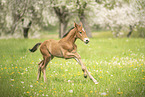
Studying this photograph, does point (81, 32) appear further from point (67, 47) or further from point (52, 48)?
point (52, 48)

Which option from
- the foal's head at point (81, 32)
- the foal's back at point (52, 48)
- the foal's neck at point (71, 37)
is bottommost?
the foal's back at point (52, 48)

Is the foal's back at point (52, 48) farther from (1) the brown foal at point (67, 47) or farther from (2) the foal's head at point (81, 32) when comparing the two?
(2) the foal's head at point (81, 32)

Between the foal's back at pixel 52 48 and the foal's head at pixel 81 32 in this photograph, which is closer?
the foal's head at pixel 81 32

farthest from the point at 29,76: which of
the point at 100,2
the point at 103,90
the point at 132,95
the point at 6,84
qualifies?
the point at 100,2

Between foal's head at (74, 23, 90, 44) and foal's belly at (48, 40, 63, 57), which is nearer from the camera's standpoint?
foal's head at (74, 23, 90, 44)

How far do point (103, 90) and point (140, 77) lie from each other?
212 cm

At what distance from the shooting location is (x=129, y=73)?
7.45 m

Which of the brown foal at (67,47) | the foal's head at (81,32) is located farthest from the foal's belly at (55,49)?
the foal's head at (81,32)

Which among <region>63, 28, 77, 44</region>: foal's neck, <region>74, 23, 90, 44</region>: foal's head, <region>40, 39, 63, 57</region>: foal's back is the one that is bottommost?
<region>40, 39, 63, 57</region>: foal's back

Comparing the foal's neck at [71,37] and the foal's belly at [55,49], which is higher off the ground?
the foal's neck at [71,37]

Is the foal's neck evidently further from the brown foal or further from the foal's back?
A: the foal's back

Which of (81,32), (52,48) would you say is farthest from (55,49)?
(81,32)

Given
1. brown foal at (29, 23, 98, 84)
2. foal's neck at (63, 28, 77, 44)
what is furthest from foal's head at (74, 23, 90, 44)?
foal's neck at (63, 28, 77, 44)

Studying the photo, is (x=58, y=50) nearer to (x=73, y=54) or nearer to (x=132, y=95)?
(x=73, y=54)
